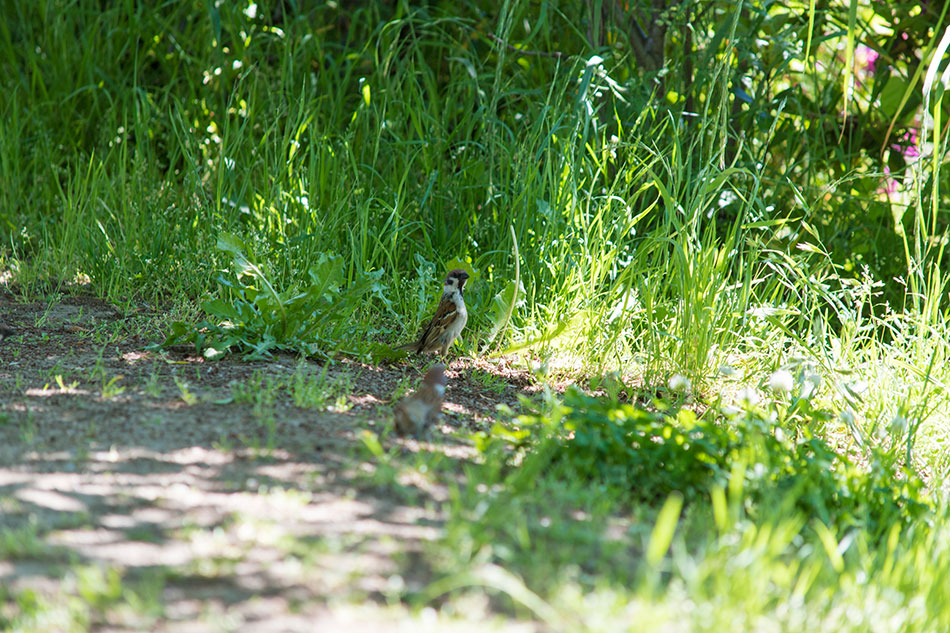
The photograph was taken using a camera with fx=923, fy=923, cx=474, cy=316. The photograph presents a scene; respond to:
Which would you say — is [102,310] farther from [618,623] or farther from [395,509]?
[618,623]

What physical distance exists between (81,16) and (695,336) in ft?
17.8

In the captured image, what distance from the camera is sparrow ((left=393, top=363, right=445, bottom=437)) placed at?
3.14 meters

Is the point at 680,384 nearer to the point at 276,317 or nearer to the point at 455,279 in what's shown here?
the point at 455,279

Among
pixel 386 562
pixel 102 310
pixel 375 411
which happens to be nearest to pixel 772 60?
pixel 375 411

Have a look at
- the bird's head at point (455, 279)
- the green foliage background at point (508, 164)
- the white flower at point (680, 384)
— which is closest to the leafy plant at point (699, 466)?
the white flower at point (680, 384)

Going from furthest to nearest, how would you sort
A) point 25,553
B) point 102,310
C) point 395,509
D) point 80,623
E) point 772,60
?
point 772,60, point 102,310, point 395,509, point 25,553, point 80,623

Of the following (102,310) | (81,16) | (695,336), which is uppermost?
(81,16)

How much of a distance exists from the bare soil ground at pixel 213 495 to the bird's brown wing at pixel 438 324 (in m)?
0.43

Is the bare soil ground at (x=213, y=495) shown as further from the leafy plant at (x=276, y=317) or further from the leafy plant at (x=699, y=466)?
the leafy plant at (x=699, y=466)

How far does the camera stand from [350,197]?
209 inches

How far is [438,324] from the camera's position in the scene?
171 inches

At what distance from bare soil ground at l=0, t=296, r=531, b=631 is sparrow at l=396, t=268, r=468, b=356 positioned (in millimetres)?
437

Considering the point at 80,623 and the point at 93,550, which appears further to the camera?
the point at 93,550

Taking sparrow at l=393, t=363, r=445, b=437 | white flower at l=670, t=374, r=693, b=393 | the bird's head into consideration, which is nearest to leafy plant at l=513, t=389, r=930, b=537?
sparrow at l=393, t=363, r=445, b=437
